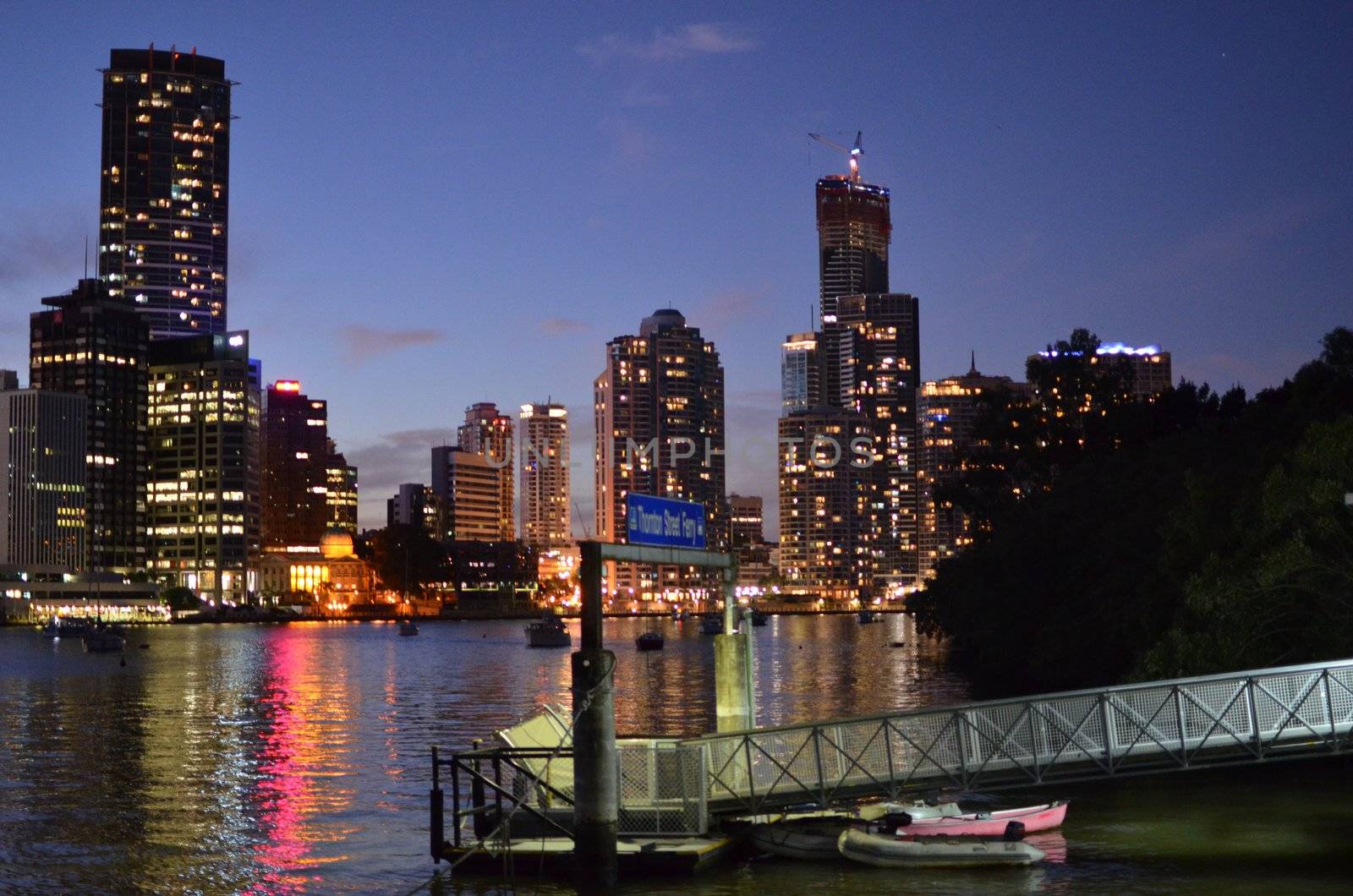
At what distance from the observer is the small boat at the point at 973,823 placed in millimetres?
34031

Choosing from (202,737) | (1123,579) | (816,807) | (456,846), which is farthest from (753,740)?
(202,737)

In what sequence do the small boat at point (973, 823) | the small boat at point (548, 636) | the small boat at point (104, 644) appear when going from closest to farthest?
the small boat at point (973, 823) → the small boat at point (104, 644) → the small boat at point (548, 636)

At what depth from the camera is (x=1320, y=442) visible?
45062mm

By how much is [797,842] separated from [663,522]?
25.2ft

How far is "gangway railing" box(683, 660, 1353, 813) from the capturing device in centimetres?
3388

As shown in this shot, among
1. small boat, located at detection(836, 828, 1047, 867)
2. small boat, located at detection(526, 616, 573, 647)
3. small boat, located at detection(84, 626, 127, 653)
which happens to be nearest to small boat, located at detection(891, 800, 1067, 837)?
small boat, located at detection(836, 828, 1047, 867)

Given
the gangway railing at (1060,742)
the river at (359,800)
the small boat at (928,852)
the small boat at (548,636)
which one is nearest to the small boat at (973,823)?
the small boat at (928,852)

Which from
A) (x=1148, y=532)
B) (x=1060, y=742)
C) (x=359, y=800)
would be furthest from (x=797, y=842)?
(x=1148, y=532)

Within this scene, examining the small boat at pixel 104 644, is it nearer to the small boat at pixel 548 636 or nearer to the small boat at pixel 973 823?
the small boat at pixel 548 636

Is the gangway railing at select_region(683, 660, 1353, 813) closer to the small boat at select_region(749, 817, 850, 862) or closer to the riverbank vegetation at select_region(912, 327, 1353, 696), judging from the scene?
the small boat at select_region(749, 817, 850, 862)

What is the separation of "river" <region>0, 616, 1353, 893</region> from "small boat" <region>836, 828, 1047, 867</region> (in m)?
0.42

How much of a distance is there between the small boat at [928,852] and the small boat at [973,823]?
57 centimetres

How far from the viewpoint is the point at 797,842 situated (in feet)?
110

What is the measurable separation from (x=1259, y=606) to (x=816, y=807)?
18.4m
